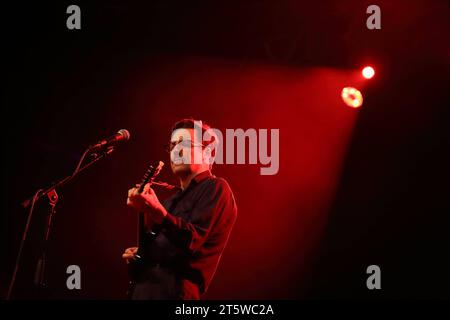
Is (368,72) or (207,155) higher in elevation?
(368,72)

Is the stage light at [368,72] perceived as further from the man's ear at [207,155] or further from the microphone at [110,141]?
the microphone at [110,141]

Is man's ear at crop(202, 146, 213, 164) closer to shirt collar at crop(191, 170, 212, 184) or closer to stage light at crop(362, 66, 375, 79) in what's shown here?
shirt collar at crop(191, 170, 212, 184)

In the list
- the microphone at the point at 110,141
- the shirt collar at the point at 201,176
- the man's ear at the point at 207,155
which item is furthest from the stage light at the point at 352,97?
the microphone at the point at 110,141

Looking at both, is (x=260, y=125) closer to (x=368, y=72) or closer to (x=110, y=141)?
(x=368, y=72)

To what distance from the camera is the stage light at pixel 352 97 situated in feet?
12.6

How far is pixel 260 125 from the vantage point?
12.7 feet

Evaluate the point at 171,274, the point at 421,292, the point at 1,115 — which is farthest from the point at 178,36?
the point at 421,292

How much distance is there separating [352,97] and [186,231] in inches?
85.8

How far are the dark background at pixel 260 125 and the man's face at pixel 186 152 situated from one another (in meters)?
1.12

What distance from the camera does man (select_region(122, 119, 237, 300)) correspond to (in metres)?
2.25

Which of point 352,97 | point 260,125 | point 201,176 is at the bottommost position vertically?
point 201,176

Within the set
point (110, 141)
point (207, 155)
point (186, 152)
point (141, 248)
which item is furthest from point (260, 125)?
point (141, 248)

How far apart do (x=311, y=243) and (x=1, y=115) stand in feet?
8.46

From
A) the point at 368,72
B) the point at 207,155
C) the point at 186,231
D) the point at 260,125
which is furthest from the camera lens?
the point at 260,125
